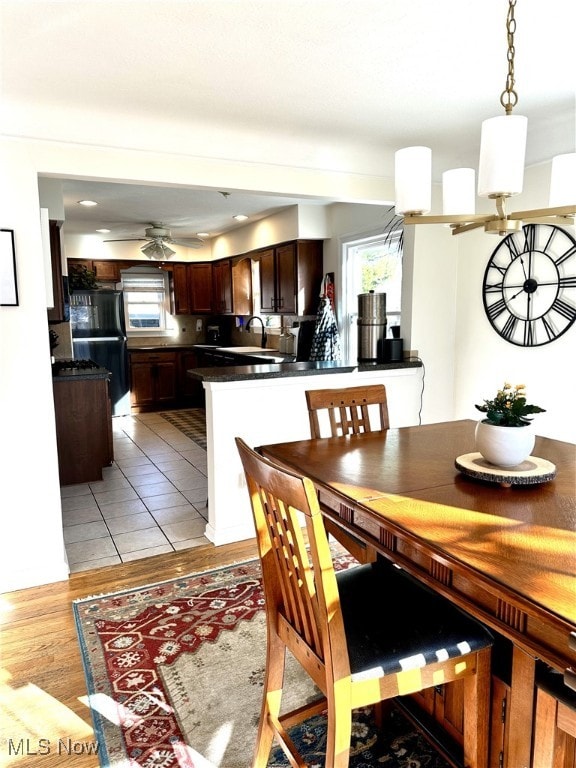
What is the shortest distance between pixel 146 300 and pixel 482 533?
7.08 metres

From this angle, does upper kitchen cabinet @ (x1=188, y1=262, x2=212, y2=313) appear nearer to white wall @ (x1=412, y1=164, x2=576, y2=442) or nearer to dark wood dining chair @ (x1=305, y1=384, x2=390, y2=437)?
white wall @ (x1=412, y1=164, x2=576, y2=442)

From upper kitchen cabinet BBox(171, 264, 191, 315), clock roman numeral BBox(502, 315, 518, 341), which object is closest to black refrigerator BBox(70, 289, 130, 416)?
upper kitchen cabinet BBox(171, 264, 191, 315)

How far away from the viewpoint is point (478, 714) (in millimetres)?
1354

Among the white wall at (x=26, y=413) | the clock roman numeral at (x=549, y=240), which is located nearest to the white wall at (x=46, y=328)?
the white wall at (x=26, y=413)

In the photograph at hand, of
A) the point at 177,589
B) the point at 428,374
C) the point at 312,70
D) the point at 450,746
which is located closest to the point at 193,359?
the point at 428,374

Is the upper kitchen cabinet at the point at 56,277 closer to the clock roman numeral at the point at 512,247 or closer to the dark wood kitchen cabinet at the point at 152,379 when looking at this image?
the clock roman numeral at the point at 512,247

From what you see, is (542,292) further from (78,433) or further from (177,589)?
(78,433)

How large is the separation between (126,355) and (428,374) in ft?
13.9

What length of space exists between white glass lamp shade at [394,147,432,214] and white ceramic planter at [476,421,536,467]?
75 cm

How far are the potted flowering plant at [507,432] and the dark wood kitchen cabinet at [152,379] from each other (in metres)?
5.97

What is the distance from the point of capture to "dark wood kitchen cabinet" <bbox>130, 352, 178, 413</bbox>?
23.4 ft

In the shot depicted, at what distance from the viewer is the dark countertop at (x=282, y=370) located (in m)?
3.11

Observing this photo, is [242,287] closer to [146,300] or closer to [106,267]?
[146,300]

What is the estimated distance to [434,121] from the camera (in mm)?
2812
